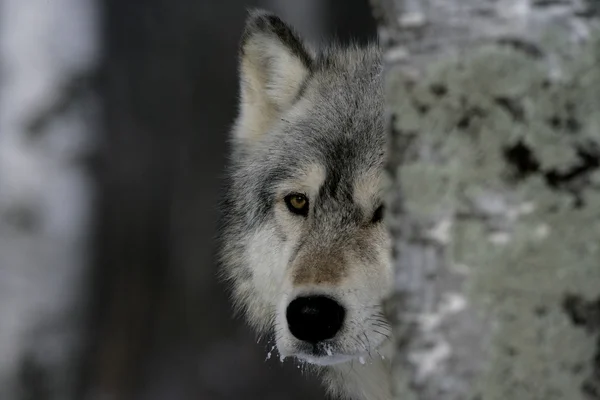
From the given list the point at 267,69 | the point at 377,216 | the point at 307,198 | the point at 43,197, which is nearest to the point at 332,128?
the point at 307,198

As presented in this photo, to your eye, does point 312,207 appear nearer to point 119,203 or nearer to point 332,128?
point 332,128

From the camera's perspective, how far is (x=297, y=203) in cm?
321

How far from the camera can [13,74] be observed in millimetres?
8234

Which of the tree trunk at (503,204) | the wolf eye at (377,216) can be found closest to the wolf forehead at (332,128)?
the wolf eye at (377,216)

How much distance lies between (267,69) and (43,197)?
15.9 feet

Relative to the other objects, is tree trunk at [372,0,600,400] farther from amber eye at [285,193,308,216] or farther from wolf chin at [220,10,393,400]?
amber eye at [285,193,308,216]

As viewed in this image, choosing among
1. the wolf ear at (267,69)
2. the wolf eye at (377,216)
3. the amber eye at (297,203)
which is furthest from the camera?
the wolf ear at (267,69)

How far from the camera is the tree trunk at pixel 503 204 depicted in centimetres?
116

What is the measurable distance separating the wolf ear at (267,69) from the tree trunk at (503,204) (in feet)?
8.42

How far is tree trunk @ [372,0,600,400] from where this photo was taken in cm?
116

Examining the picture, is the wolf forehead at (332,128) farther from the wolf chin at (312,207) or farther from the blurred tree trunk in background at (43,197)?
the blurred tree trunk in background at (43,197)

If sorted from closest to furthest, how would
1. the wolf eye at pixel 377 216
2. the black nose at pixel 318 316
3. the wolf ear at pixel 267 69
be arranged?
the black nose at pixel 318 316, the wolf eye at pixel 377 216, the wolf ear at pixel 267 69

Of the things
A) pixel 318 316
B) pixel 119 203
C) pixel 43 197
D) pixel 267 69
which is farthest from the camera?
pixel 119 203

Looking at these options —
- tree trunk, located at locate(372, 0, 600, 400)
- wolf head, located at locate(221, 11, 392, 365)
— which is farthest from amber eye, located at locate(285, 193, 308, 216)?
tree trunk, located at locate(372, 0, 600, 400)
